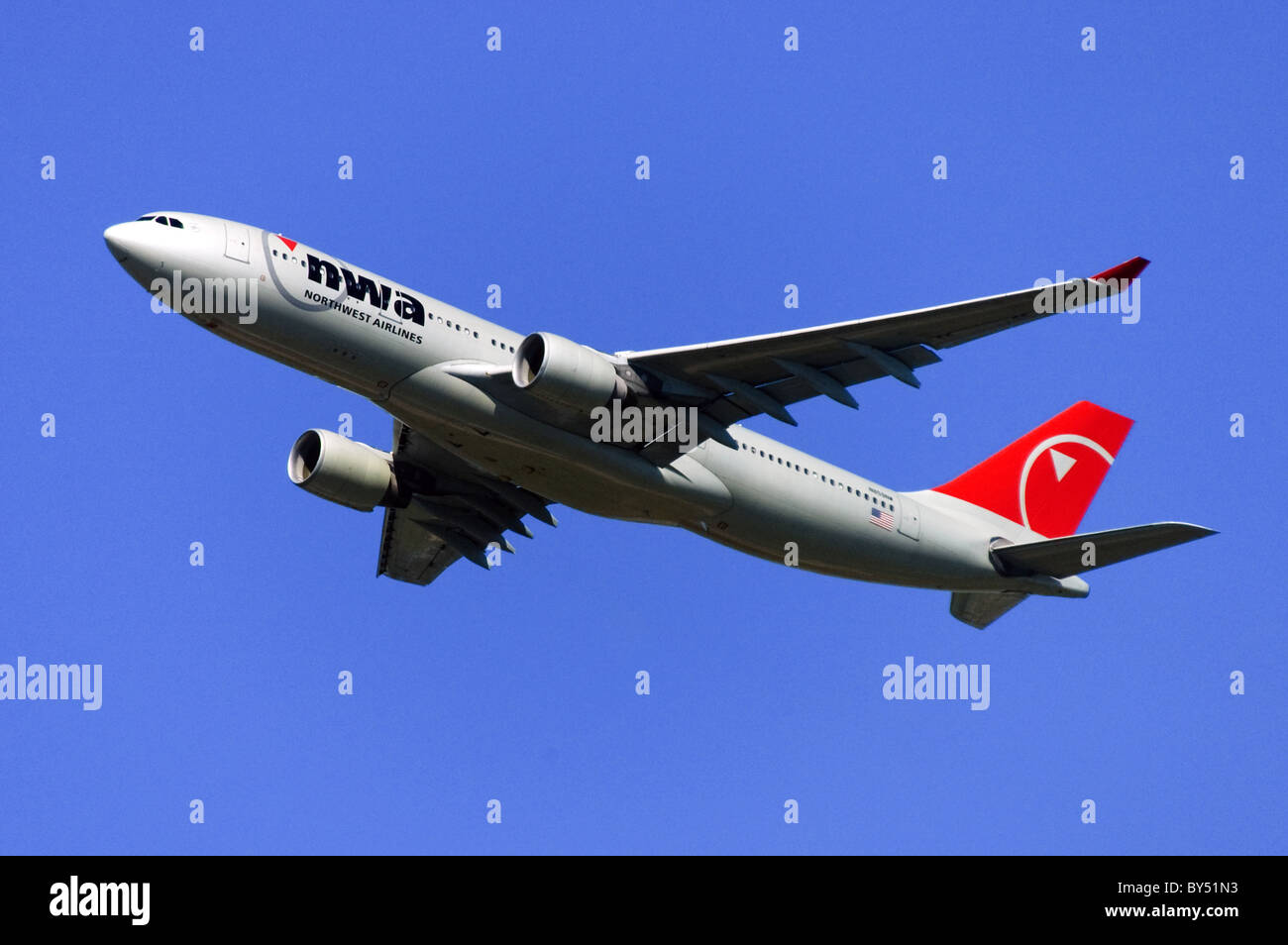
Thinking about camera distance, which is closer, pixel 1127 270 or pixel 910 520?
pixel 1127 270

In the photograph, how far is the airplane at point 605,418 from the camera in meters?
28.1

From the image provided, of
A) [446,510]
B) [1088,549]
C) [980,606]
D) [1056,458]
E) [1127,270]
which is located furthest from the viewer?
[1056,458]

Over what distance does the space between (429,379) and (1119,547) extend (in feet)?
50.7

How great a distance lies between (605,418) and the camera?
30078mm

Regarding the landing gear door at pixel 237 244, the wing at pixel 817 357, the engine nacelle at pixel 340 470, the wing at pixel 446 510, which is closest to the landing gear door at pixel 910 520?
the wing at pixel 817 357

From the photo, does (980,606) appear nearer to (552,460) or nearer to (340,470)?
(552,460)

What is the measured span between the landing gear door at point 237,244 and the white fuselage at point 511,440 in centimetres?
3

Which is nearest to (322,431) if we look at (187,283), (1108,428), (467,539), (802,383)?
(467,539)

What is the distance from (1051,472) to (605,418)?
14079 mm

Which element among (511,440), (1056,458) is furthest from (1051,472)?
(511,440)

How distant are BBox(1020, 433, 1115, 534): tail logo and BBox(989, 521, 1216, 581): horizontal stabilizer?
8.92 ft

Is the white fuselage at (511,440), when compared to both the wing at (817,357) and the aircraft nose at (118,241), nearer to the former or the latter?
the aircraft nose at (118,241)

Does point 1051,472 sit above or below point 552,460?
above

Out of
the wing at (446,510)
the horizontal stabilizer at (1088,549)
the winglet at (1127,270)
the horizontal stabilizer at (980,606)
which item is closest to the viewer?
the winglet at (1127,270)
